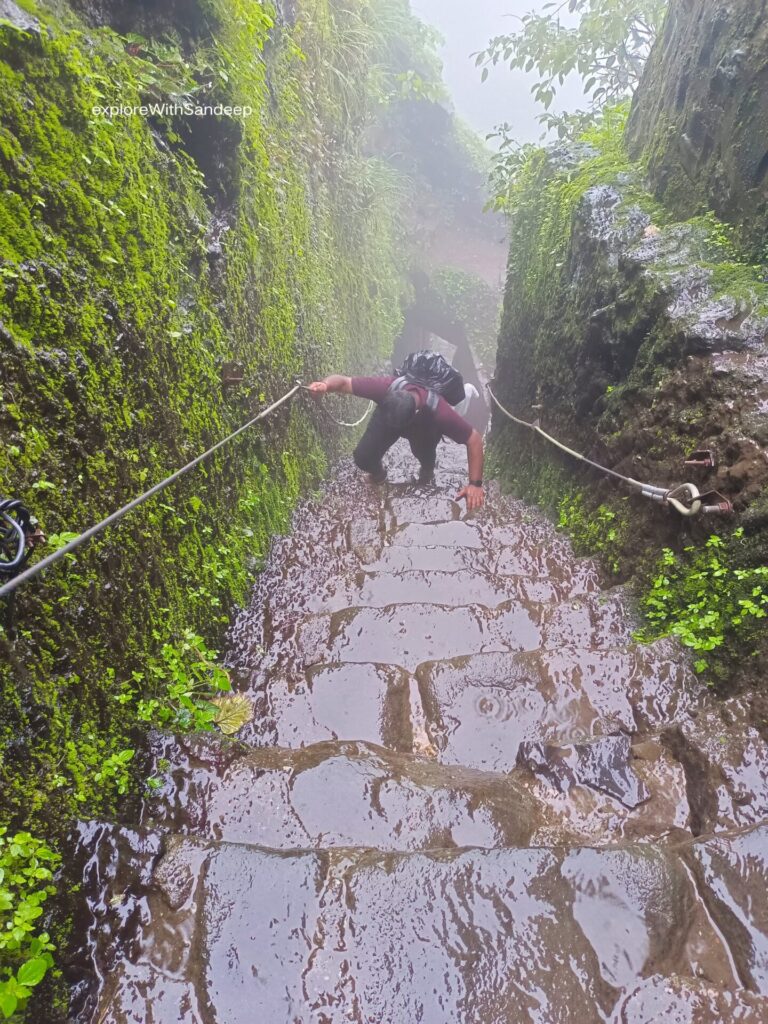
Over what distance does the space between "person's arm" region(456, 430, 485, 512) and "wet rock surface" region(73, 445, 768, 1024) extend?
2663mm

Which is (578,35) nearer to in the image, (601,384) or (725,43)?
(725,43)

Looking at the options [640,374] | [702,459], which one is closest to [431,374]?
[640,374]

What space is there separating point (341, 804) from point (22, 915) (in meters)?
1.10

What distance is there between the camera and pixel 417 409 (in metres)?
6.17

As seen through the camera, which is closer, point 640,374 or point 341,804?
point 341,804

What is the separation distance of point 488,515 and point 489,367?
12.7 metres

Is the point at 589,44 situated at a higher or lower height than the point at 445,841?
higher

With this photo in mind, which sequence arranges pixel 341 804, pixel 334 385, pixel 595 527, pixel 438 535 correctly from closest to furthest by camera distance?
pixel 341 804, pixel 595 527, pixel 438 535, pixel 334 385

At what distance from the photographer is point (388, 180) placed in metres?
14.0

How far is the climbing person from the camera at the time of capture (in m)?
6.01

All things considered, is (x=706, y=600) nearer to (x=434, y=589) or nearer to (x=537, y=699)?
(x=537, y=699)

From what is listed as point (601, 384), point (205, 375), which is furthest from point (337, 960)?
point (601, 384)

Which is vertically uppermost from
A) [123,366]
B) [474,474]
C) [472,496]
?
[123,366]

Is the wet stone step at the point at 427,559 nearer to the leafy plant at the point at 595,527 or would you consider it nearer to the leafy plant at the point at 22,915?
the leafy plant at the point at 595,527
